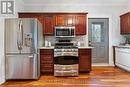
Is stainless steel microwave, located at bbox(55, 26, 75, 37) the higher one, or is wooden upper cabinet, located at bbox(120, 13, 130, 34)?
wooden upper cabinet, located at bbox(120, 13, 130, 34)

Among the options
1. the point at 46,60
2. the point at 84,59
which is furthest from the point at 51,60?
the point at 84,59

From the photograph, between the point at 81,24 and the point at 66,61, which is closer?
the point at 66,61

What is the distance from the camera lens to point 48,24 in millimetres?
7383

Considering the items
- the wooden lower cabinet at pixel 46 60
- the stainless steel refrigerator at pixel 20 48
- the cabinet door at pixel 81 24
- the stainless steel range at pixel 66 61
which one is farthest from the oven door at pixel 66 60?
the cabinet door at pixel 81 24

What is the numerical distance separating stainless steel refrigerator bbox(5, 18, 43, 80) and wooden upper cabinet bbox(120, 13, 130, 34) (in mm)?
3709

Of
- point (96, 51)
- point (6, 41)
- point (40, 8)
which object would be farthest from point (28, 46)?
point (96, 51)

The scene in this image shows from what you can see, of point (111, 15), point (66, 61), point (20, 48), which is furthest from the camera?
point (111, 15)

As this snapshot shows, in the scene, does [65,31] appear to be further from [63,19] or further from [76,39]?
[76,39]

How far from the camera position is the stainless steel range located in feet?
20.8

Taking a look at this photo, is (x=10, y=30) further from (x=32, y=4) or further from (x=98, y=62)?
(x=98, y=62)

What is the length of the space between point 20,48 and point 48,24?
208 centimetres

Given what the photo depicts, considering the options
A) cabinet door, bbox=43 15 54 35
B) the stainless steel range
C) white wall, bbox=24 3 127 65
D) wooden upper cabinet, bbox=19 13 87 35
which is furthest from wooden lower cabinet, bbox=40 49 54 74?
white wall, bbox=24 3 127 65

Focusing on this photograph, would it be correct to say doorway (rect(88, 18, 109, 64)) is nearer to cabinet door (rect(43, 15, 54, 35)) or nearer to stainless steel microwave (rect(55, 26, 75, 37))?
stainless steel microwave (rect(55, 26, 75, 37))

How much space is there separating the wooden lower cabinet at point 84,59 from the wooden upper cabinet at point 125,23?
6.33 ft
